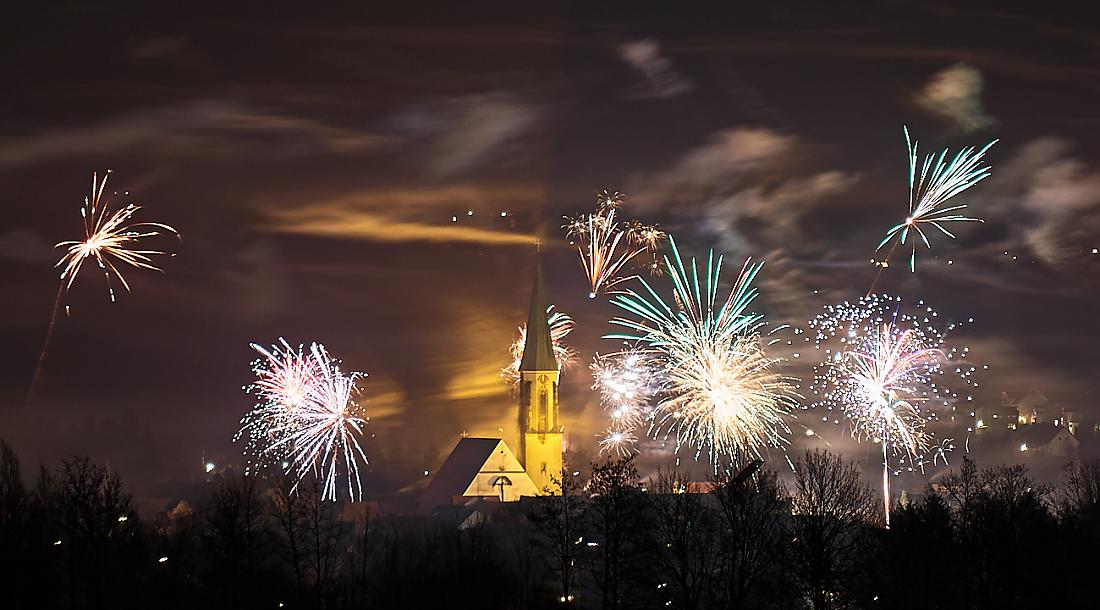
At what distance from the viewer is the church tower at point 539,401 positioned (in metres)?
129

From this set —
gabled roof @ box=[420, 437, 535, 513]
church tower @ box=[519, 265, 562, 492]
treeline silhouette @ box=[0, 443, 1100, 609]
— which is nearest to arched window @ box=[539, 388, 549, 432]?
church tower @ box=[519, 265, 562, 492]

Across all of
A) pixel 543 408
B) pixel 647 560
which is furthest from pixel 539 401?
pixel 647 560

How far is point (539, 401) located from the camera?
13225 cm

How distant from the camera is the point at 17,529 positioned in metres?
70.1

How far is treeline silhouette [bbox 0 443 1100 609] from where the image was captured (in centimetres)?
6638

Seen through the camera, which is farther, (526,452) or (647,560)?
(526,452)

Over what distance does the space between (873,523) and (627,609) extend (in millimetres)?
14619

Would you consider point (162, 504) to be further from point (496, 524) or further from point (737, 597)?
point (737, 597)

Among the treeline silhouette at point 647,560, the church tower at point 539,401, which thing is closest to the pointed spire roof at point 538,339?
the church tower at point 539,401

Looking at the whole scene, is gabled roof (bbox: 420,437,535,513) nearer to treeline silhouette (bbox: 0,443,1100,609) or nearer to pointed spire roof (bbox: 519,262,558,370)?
pointed spire roof (bbox: 519,262,558,370)

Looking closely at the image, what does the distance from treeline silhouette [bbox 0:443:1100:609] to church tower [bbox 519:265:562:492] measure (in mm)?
51335

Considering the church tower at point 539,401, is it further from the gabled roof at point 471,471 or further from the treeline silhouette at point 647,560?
the treeline silhouette at point 647,560

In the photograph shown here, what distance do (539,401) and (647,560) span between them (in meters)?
63.5

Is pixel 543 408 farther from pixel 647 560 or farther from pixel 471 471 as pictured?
pixel 647 560
